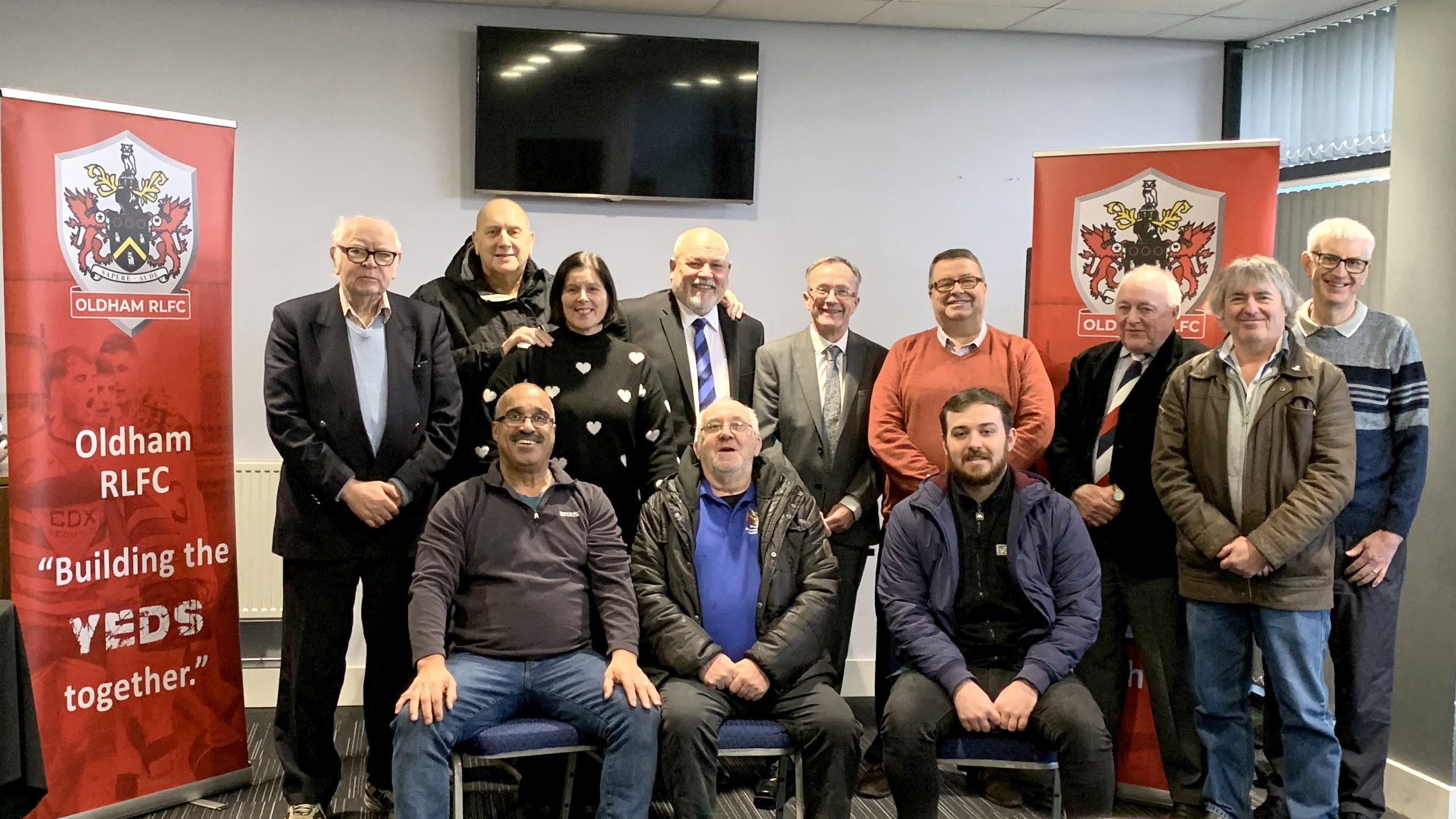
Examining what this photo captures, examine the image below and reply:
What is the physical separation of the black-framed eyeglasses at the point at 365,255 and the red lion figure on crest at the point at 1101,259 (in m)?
2.26

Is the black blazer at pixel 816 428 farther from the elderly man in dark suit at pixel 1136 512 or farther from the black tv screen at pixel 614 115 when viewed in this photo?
the black tv screen at pixel 614 115

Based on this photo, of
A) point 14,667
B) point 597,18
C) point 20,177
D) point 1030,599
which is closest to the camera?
point 14,667

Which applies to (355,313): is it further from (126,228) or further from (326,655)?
(326,655)

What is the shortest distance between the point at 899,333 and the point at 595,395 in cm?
228

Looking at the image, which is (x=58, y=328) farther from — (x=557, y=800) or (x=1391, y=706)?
(x=1391, y=706)

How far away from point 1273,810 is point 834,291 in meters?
2.10

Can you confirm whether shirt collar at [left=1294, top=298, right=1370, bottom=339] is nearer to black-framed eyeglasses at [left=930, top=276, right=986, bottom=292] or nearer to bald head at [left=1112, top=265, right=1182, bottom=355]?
bald head at [left=1112, top=265, right=1182, bottom=355]

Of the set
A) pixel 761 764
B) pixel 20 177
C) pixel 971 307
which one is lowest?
pixel 761 764

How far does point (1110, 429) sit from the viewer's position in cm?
361

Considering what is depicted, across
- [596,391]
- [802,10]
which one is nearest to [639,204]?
[802,10]

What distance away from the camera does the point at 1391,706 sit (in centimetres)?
371

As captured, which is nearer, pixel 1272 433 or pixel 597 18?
pixel 1272 433

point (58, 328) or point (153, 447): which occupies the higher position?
point (58, 328)

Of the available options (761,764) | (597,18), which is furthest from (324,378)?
(597,18)
